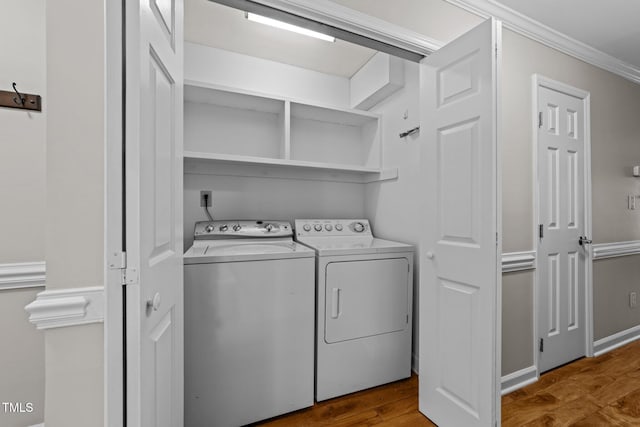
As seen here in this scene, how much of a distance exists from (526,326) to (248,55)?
3.07m

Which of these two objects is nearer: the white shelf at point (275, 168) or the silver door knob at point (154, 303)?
the silver door knob at point (154, 303)

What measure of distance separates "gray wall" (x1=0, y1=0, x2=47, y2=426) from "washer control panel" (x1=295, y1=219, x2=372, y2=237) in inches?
62.5

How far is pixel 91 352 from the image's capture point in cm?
79

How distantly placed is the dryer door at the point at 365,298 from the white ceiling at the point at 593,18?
1.91 m

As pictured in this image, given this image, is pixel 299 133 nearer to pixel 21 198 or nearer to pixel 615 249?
pixel 21 198

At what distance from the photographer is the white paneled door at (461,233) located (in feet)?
3.98

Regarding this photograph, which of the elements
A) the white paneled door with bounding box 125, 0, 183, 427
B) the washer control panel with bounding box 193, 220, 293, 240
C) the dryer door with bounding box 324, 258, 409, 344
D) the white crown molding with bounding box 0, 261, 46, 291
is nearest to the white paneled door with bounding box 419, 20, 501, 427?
the dryer door with bounding box 324, 258, 409, 344

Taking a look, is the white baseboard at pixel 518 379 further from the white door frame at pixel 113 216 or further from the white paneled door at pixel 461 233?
the white door frame at pixel 113 216

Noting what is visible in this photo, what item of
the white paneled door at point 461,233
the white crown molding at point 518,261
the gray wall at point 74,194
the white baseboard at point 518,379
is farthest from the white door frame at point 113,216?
the white baseboard at point 518,379

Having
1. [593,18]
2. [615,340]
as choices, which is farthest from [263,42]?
[615,340]

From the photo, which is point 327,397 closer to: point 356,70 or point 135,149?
point 135,149

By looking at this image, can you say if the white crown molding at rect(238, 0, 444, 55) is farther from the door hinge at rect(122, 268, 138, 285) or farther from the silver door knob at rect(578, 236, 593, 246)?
the silver door knob at rect(578, 236, 593, 246)

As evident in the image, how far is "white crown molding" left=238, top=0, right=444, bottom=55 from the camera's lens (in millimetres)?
1236

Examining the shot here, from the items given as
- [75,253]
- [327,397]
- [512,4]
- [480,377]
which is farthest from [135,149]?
[512,4]
